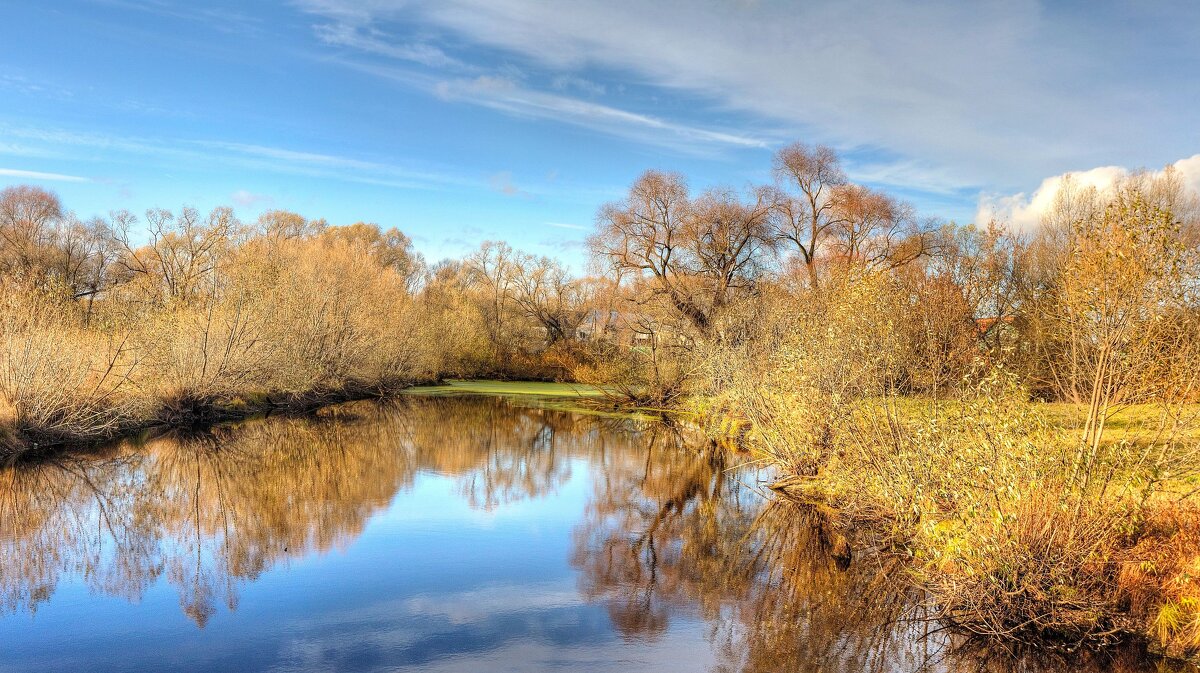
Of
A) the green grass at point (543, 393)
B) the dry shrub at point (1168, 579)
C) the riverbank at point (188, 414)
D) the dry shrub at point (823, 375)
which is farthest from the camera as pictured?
the green grass at point (543, 393)

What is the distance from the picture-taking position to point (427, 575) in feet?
37.2

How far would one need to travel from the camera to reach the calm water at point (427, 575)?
8.56m

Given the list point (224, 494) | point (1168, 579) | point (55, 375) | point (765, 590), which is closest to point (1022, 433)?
point (1168, 579)

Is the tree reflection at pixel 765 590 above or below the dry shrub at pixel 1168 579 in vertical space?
below

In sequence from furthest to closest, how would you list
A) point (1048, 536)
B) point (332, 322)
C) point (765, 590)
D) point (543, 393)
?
point (543, 393) → point (332, 322) → point (765, 590) → point (1048, 536)

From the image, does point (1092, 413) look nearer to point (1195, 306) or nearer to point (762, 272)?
point (1195, 306)

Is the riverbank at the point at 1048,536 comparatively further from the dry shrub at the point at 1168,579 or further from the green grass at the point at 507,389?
the green grass at the point at 507,389

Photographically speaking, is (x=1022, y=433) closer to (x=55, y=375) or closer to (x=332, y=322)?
(x=55, y=375)

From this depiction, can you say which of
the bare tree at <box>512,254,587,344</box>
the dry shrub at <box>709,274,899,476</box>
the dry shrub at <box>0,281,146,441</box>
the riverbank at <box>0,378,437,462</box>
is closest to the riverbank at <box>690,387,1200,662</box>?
the dry shrub at <box>709,274,899,476</box>

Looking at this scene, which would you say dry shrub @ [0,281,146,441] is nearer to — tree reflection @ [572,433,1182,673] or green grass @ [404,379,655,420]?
tree reflection @ [572,433,1182,673]

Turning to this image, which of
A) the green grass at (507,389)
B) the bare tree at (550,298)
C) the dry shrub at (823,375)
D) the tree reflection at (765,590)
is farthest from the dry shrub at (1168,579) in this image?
the bare tree at (550,298)

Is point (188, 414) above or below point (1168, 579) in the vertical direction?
below

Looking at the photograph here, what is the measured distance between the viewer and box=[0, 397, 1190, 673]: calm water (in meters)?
8.56

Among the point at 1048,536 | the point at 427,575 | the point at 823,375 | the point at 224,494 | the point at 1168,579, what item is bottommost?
the point at 427,575
